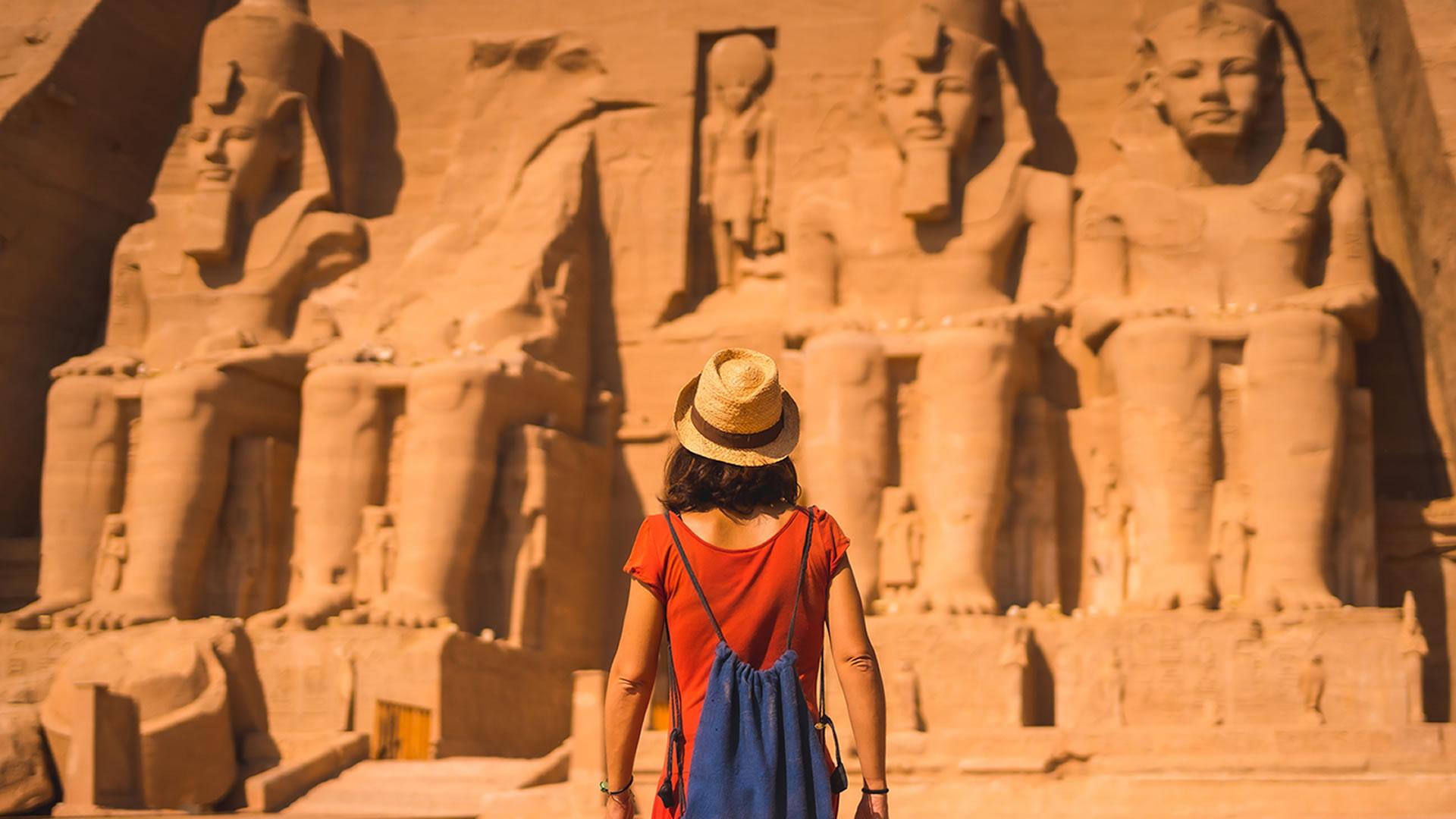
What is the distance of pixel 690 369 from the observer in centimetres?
1230

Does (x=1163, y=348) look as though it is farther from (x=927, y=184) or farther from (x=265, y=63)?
(x=265, y=63)

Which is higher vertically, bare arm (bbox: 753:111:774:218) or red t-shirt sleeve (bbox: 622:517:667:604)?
bare arm (bbox: 753:111:774:218)

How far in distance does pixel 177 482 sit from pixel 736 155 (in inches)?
156

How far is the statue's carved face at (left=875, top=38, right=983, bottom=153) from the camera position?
1136 cm

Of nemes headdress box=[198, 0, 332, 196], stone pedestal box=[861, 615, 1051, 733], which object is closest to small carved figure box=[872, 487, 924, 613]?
stone pedestal box=[861, 615, 1051, 733]

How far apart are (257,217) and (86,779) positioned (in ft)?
15.8

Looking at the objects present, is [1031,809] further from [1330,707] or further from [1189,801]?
[1330,707]

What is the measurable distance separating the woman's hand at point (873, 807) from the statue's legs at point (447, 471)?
7658 mm

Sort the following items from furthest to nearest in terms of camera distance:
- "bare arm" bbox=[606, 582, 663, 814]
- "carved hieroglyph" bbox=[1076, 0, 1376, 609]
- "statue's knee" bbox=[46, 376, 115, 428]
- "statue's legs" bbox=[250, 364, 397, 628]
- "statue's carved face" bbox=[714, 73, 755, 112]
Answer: "statue's carved face" bbox=[714, 73, 755, 112], "statue's knee" bbox=[46, 376, 115, 428], "statue's legs" bbox=[250, 364, 397, 628], "carved hieroglyph" bbox=[1076, 0, 1376, 609], "bare arm" bbox=[606, 582, 663, 814]

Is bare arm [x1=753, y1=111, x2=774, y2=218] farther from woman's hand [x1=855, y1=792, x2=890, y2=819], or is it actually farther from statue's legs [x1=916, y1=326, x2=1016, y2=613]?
woman's hand [x1=855, y1=792, x2=890, y2=819]

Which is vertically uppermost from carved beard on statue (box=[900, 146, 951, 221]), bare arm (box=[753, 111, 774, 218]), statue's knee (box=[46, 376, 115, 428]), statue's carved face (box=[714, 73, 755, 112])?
statue's carved face (box=[714, 73, 755, 112])

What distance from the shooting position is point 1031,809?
7.95 metres

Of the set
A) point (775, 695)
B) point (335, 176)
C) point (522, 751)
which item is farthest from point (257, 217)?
point (775, 695)

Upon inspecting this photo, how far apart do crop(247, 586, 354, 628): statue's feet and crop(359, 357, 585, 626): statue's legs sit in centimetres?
23
